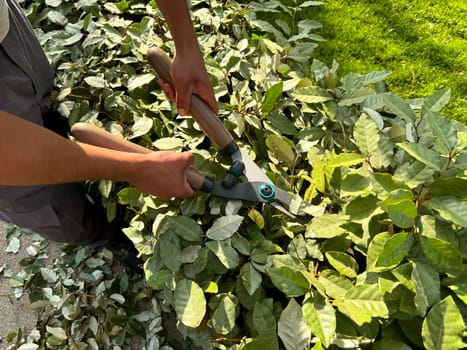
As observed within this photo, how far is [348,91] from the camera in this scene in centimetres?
130

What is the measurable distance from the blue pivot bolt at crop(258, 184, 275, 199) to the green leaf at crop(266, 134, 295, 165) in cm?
14

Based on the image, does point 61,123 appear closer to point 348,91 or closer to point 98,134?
point 98,134

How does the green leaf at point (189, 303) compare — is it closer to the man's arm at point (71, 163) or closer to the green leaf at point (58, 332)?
the man's arm at point (71, 163)

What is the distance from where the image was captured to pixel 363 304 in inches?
37.9

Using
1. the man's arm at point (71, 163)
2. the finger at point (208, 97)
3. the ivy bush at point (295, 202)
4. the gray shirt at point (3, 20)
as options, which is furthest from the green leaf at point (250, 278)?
the gray shirt at point (3, 20)

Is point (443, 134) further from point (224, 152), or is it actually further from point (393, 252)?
point (224, 152)

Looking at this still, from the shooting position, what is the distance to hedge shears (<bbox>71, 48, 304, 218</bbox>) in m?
1.17

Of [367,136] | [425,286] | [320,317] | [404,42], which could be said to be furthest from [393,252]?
[404,42]

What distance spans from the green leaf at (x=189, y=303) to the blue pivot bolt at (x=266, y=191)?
0.26 m

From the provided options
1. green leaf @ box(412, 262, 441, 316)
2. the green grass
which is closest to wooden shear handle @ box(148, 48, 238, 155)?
green leaf @ box(412, 262, 441, 316)

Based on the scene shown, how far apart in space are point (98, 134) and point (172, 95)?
0.81 ft

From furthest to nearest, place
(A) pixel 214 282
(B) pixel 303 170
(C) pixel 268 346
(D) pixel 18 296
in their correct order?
1. (D) pixel 18 296
2. (B) pixel 303 170
3. (A) pixel 214 282
4. (C) pixel 268 346

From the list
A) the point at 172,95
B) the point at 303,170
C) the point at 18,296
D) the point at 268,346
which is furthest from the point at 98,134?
the point at 18,296

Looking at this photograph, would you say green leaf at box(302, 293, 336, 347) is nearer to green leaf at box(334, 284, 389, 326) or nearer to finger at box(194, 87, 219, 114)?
green leaf at box(334, 284, 389, 326)
